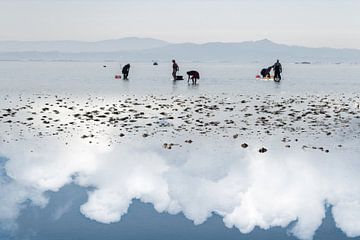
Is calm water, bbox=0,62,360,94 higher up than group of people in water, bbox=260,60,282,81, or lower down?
lower down

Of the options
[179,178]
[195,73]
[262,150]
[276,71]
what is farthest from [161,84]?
[179,178]

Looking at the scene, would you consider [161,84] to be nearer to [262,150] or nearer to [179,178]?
[262,150]

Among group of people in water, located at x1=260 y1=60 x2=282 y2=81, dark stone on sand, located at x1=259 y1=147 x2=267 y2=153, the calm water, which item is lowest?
the calm water

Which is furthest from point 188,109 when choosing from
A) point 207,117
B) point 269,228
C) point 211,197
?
point 269,228

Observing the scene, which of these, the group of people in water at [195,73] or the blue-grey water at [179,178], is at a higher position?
the blue-grey water at [179,178]

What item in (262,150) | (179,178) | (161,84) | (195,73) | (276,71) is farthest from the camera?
(276,71)

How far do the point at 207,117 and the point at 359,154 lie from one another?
11.1 meters

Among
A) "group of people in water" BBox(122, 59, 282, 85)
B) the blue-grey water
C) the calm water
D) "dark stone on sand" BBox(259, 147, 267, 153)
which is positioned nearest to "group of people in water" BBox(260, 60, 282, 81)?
"group of people in water" BBox(122, 59, 282, 85)

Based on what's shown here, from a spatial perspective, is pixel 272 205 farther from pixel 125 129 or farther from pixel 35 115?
pixel 35 115

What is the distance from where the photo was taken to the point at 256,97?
141ft

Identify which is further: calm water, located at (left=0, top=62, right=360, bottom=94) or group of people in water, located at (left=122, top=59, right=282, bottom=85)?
group of people in water, located at (left=122, top=59, right=282, bottom=85)

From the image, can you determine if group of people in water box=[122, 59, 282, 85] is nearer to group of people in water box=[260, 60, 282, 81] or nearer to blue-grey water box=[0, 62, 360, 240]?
group of people in water box=[260, 60, 282, 81]

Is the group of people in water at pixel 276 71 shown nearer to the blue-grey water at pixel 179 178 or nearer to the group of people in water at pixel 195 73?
the group of people in water at pixel 195 73

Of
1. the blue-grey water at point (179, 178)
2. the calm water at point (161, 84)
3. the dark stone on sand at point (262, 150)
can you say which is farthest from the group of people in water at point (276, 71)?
the dark stone on sand at point (262, 150)
